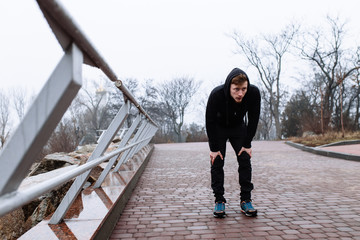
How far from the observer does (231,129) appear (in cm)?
347

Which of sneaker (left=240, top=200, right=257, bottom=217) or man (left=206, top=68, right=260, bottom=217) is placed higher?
man (left=206, top=68, right=260, bottom=217)

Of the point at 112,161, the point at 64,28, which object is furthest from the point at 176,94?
the point at 64,28

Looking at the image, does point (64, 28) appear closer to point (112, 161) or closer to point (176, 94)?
point (112, 161)

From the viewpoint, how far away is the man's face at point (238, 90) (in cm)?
306

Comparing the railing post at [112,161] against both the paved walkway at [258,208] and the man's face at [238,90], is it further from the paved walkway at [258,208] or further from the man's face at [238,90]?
the man's face at [238,90]

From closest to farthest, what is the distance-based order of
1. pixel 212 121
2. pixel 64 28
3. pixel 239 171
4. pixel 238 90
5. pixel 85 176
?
pixel 64 28 < pixel 85 176 < pixel 238 90 < pixel 212 121 < pixel 239 171

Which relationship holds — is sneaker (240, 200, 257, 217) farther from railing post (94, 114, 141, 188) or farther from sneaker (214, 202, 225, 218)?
railing post (94, 114, 141, 188)

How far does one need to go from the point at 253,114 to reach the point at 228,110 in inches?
11.2

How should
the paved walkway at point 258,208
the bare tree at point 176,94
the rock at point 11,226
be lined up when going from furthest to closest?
the bare tree at point 176,94 < the rock at point 11,226 < the paved walkway at point 258,208

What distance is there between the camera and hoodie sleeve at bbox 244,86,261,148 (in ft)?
10.7

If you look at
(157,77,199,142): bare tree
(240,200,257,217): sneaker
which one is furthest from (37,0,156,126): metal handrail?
(157,77,199,142): bare tree

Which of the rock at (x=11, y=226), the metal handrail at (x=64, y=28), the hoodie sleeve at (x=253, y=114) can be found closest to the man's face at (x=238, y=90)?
the hoodie sleeve at (x=253, y=114)

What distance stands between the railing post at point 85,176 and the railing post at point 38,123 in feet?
4.59

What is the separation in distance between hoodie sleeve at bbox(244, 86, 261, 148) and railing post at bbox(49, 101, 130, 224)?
1.32 m
